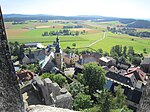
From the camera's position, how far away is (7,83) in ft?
13.6

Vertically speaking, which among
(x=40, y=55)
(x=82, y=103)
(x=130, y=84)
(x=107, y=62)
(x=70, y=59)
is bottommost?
(x=40, y=55)

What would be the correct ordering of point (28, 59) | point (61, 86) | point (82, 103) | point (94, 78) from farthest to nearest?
point (28, 59), point (94, 78), point (61, 86), point (82, 103)

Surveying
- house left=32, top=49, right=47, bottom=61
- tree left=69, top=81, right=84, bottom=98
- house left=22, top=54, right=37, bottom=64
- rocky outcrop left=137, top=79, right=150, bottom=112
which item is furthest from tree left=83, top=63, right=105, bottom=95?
house left=32, top=49, right=47, bottom=61

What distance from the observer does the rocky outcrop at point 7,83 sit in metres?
3.99

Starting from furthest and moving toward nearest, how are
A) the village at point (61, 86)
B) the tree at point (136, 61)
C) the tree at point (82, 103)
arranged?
the tree at point (136, 61) → the tree at point (82, 103) → the village at point (61, 86)

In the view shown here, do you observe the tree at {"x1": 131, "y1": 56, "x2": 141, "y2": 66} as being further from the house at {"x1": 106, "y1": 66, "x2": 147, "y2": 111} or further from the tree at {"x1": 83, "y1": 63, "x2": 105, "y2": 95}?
the tree at {"x1": 83, "y1": 63, "x2": 105, "y2": 95}

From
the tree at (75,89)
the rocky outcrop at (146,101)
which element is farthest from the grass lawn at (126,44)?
the rocky outcrop at (146,101)

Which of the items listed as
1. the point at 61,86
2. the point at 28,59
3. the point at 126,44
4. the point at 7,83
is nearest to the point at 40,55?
the point at 28,59

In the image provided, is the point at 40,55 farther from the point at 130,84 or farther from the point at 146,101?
the point at 146,101

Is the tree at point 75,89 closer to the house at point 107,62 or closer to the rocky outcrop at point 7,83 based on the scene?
the rocky outcrop at point 7,83

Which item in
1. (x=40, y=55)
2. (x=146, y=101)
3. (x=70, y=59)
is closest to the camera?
(x=146, y=101)

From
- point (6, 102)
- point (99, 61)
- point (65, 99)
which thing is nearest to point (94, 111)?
point (65, 99)

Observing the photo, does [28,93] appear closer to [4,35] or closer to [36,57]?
[4,35]

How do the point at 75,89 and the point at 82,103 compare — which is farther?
the point at 75,89
